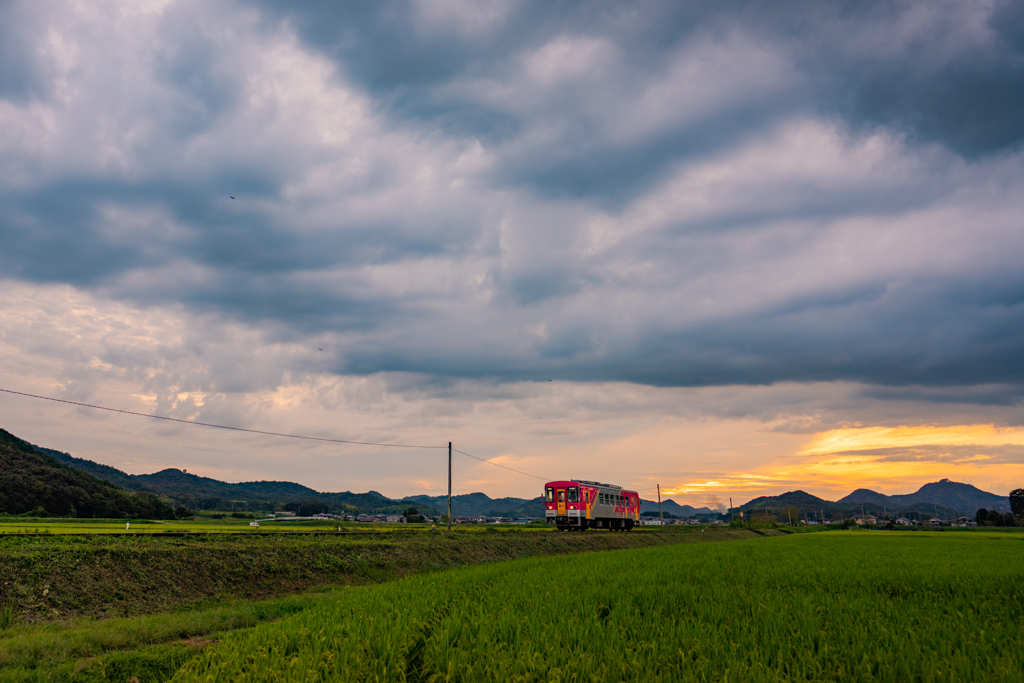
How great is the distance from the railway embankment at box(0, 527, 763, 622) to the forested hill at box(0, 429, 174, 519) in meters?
41.2

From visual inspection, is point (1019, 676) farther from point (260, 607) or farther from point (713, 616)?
point (260, 607)

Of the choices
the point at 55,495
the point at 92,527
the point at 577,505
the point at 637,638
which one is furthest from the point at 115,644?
the point at 55,495

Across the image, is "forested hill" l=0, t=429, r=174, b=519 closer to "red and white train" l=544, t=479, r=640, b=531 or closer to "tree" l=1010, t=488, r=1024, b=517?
"red and white train" l=544, t=479, r=640, b=531

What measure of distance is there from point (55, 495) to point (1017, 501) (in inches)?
9445

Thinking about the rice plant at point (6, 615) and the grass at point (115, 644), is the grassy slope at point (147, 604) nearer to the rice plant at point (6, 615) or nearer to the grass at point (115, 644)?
the grass at point (115, 644)

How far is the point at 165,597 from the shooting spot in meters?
16.4

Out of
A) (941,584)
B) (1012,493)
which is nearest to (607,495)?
(941,584)

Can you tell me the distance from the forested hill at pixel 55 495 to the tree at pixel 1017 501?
739 feet

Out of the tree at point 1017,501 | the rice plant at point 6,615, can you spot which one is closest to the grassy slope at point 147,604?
the rice plant at point 6,615

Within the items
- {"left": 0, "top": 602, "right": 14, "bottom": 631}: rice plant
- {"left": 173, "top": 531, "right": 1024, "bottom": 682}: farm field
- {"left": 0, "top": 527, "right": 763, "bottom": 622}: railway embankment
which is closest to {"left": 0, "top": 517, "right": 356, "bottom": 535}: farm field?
{"left": 0, "top": 527, "right": 763, "bottom": 622}: railway embankment

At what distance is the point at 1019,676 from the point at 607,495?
4879 centimetres

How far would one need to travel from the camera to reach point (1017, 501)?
173 metres

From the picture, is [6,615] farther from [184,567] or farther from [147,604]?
[184,567]

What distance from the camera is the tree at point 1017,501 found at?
16762 centimetres
